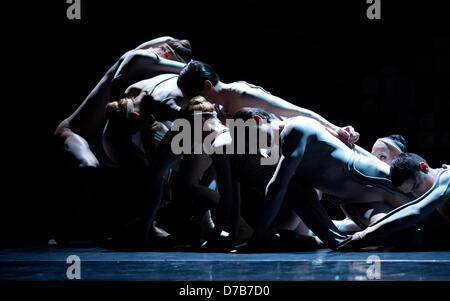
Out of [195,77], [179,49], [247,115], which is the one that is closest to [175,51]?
[179,49]

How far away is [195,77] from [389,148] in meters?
1.18

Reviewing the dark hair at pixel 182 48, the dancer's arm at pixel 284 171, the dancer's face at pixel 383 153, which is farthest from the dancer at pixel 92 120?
the dancer's face at pixel 383 153

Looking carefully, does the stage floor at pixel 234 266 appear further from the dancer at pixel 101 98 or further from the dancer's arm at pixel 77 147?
the dancer at pixel 101 98

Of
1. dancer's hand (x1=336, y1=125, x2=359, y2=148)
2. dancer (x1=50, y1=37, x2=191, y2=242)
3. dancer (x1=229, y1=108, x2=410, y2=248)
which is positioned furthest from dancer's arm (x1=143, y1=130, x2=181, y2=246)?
dancer's hand (x1=336, y1=125, x2=359, y2=148)

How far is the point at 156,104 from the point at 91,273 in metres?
1.40

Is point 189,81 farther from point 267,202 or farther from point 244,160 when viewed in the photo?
point 267,202

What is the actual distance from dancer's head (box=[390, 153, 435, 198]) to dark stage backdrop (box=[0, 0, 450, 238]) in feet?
3.93

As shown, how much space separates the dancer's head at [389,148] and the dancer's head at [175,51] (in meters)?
1.37

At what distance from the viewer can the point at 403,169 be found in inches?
105

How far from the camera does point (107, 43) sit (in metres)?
4.24

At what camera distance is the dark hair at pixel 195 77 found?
10.1ft

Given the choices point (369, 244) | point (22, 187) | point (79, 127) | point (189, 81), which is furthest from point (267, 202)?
point (22, 187)

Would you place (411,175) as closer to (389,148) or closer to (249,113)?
(389,148)

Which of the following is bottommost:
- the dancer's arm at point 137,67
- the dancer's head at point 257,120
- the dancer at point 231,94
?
the dancer's head at point 257,120
